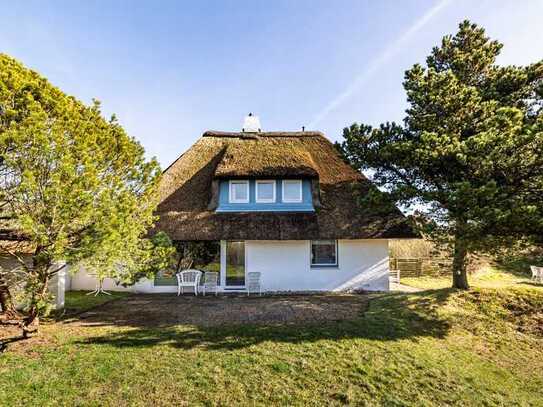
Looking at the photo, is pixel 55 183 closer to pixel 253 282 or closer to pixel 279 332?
pixel 279 332

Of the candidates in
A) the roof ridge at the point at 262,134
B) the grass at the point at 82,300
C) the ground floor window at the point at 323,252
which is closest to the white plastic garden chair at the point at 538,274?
the ground floor window at the point at 323,252

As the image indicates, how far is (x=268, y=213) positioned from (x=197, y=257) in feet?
14.1

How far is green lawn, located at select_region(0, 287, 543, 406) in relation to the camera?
16.5 ft

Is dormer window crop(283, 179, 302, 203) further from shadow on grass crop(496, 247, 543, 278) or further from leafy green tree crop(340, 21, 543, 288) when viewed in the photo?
shadow on grass crop(496, 247, 543, 278)

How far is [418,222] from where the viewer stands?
34.0 feet

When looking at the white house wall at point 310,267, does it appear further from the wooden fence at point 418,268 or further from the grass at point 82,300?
the wooden fence at point 418,268

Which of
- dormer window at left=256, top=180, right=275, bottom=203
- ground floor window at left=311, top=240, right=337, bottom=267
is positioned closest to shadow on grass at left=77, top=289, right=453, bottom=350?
ground floor window at left=311, top=240, right=337, bottom=267

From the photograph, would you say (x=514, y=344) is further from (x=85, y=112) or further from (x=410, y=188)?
(x=85, y=112)

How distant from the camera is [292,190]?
563 inches

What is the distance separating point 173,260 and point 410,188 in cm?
1092

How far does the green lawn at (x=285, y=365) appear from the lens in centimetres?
504

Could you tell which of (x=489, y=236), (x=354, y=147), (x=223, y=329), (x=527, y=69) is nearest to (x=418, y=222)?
(x=489, y=236)

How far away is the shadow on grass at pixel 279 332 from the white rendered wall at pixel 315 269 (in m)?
3.97

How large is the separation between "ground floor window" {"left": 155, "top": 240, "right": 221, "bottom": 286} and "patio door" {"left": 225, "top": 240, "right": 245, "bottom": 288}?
0.66 m
